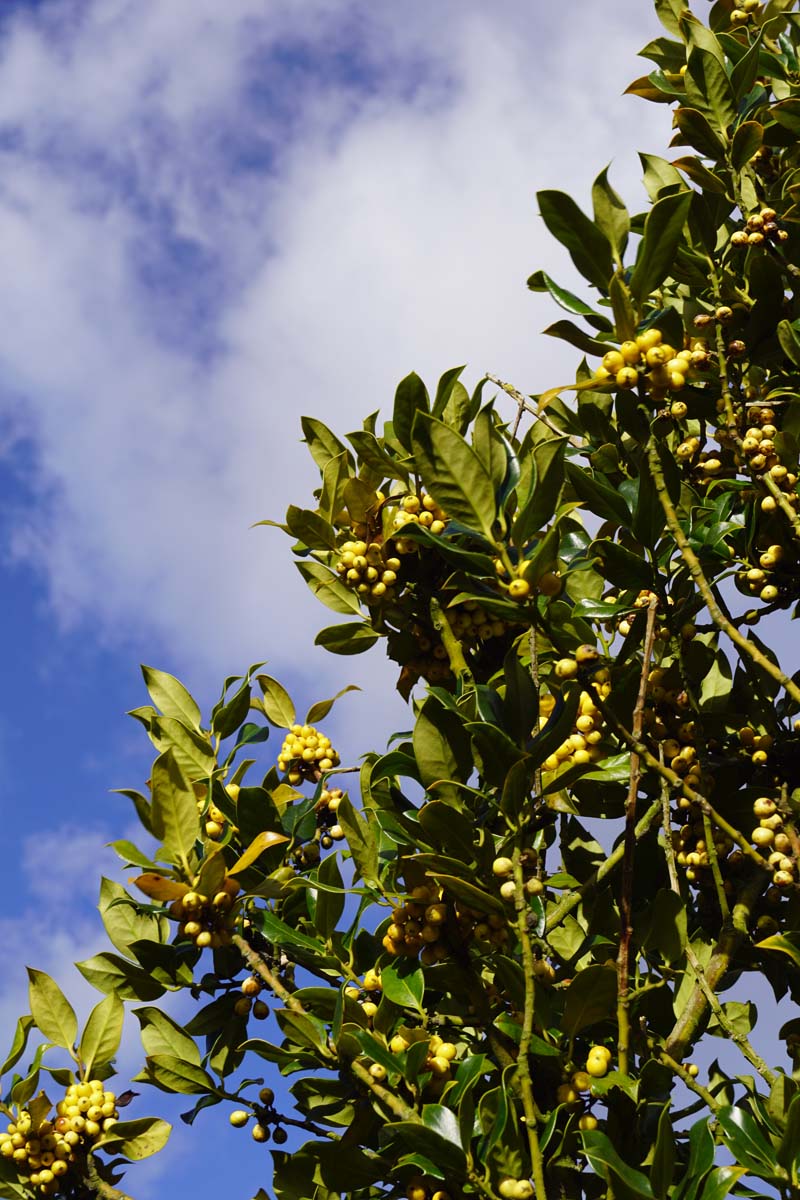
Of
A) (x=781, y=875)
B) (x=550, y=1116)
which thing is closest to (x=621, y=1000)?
(x=550, y=1116)

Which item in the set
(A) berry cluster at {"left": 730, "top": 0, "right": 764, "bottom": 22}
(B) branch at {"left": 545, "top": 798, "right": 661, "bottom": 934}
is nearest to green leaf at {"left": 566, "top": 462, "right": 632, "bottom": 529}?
(B) branch at {"left": 545, "top": 798, "right": 661, "bottom": 934}

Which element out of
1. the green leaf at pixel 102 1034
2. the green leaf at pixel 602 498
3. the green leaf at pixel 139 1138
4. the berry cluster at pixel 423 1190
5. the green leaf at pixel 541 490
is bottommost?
the berry cluster at pixel 423 1190

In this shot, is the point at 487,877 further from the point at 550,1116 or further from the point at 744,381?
the point at 744,381

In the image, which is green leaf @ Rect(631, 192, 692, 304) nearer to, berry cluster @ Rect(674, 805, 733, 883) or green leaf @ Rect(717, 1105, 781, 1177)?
berry cluster @ Rect(674, 805, 733, 883)

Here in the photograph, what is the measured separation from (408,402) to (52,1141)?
1653 mm

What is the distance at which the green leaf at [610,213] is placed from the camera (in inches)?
82.9

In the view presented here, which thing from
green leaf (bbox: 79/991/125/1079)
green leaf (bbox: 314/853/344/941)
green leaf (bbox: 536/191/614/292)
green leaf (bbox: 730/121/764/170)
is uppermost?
green leaf (bbox: 730/121/764/170)

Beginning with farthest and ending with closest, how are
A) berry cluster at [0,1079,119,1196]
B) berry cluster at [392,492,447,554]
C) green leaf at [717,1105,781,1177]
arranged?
berry cluster at [392,492,447,554]
berry cluster at [0,1079,119,1196]
green leaf at [717,1105,781,1177]

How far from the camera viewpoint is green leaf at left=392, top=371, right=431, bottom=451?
242 centimetres

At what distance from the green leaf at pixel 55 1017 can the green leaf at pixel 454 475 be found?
142 centimetres

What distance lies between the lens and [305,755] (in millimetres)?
3000

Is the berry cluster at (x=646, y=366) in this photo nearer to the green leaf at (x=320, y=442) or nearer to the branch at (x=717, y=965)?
the green leaf at (x=320, y=442)

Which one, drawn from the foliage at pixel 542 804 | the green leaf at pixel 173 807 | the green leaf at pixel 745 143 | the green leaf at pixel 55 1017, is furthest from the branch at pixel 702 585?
the green leaf at pixel 55 1017

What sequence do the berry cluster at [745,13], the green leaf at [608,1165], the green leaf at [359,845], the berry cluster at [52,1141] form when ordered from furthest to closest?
the berry cluster at [745,13]
the berry cluster at [52,1141]
the green leaf at [359,845]
the green leaf at [608,1165]
